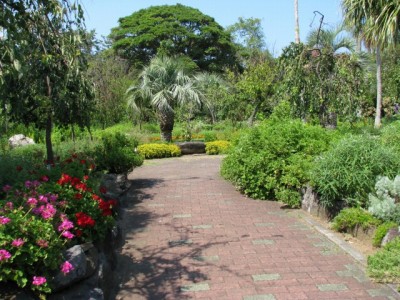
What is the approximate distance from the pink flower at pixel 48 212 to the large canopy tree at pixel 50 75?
4.63 feet

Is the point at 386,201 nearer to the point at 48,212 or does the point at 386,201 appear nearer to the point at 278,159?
the point at 278,159

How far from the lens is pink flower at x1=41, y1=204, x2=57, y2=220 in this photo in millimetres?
3453

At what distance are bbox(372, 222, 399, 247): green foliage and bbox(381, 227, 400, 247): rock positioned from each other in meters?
0.04

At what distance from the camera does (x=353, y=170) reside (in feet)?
19.1

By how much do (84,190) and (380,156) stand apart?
4.12 m

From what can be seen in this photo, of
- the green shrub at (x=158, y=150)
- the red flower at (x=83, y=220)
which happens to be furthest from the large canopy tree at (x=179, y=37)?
the red flower at (x=83, y=220)

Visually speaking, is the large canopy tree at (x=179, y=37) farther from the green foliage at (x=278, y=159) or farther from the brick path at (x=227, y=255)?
the brick path at (x=227, y=255)

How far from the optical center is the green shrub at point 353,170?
18.9 ft

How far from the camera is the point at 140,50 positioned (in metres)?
36.3

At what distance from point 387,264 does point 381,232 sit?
2.35 feet

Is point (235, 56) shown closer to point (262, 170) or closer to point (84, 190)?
point (262, 170)

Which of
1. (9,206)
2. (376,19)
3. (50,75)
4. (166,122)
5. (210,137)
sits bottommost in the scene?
(210,137)

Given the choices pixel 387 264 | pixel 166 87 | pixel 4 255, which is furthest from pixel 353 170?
pixel 166 87

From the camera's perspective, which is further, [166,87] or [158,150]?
[166,87]
